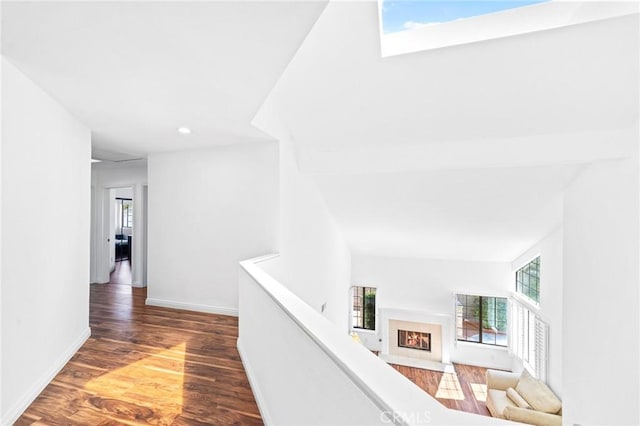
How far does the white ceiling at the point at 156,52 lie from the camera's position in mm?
1531

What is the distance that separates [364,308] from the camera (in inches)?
384

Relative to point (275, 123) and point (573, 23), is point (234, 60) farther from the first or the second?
point (573, 23)

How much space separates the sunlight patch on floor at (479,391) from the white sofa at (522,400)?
0.48 meters

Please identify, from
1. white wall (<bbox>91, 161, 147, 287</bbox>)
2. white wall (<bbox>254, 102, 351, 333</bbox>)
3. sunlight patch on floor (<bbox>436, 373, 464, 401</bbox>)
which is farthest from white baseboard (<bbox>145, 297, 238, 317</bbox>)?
sunlight patch on floor (<bbox>436, 373, 464, 401</bbox>)

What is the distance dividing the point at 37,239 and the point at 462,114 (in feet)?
13.9

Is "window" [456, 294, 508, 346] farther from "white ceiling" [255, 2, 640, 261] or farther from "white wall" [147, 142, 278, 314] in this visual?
"white wall" [147, 142, 278, 314]

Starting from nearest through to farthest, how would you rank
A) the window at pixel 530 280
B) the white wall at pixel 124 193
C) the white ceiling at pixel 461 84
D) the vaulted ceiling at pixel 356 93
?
the vaulted ceiling at pixel 356 93
the white ceiling at pixel 461 84
the window at pixel 530 280
the white wall at pixel 124 193

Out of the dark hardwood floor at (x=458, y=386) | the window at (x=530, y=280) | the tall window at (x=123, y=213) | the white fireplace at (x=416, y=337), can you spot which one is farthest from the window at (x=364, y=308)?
the tall window at (x=123, y=213)

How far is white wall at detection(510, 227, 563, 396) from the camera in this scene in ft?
18.7

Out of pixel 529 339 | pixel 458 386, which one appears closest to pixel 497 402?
pixel 458 386

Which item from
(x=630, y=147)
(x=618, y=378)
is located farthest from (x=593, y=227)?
(x=618, y=378)

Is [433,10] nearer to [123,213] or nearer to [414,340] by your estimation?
[414,340]

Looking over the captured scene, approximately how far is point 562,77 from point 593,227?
2.06m

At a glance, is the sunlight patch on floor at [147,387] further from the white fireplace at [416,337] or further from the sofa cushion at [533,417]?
the white fireplace at [416,337]
